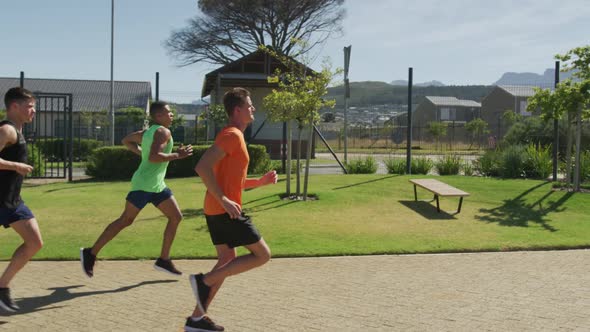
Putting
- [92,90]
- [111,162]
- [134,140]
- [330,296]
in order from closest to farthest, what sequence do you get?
[330,296] < [134,140] < [111,162] < [92,90]

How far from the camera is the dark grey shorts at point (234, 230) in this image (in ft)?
12.8

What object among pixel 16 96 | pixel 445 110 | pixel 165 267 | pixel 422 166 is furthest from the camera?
pixel 445 110

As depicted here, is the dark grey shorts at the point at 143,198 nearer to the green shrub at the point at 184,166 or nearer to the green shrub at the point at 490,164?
the green shrub at the point at 184,166

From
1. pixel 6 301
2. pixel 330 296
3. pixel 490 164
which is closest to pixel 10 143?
pixel 6 301

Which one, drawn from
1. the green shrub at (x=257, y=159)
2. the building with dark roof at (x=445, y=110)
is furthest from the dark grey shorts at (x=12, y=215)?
the building with dark roof at (x=445, y=110)

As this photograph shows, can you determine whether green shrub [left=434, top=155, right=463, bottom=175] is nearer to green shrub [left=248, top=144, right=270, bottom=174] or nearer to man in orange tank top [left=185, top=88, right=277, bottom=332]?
green shrub [left=248, top=144, right=270, bottom=174]

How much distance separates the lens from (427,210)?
34.6ft

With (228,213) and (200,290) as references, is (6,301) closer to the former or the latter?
(200,290)

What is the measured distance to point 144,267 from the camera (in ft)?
20.4

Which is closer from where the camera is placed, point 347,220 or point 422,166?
point 347,220

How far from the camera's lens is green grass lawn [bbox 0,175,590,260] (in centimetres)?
736

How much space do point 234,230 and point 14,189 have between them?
1939mm

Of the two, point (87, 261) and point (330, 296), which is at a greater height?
point (87, 261)

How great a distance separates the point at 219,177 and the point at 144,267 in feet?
9.04
